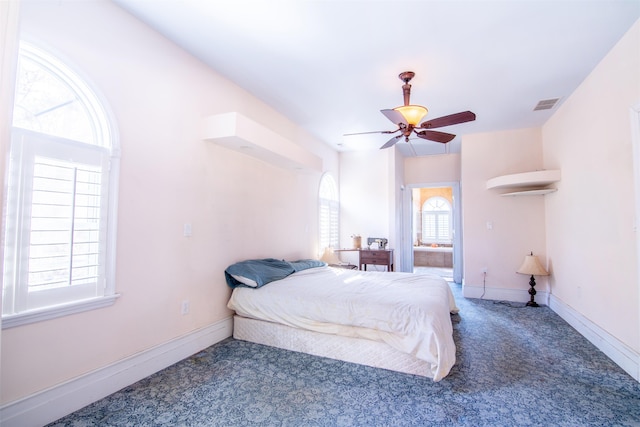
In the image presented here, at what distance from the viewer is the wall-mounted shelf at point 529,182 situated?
160 inches

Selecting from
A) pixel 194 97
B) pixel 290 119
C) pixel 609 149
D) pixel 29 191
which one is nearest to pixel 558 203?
pixel 609 149

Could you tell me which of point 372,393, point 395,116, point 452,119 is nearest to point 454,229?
point 452,119

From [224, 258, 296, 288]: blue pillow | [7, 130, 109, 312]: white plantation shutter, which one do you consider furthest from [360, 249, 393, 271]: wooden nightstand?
[7, 130, 109, 312]: white plantation shutter

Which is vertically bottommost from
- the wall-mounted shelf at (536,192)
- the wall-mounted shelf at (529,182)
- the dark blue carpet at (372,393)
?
the dark blue carpet at (372,393)

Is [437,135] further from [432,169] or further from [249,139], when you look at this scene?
[432,169]

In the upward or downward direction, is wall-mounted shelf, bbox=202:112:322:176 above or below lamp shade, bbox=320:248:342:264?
above

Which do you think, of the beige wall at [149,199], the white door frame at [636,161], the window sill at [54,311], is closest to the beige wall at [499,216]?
the white door frame at [636,161]

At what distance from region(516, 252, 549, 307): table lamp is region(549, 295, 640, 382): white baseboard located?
0.47 m

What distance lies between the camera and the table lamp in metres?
4.46

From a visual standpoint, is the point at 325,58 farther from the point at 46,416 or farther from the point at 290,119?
the point at 46,416

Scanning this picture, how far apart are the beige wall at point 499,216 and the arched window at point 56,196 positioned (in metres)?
5.01

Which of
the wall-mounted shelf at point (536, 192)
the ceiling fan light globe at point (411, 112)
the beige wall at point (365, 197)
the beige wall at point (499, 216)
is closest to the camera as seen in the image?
the ceiling fan light globe at point (411, 112)

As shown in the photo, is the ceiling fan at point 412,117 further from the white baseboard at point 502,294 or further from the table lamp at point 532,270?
the white baseboard at point 502,294

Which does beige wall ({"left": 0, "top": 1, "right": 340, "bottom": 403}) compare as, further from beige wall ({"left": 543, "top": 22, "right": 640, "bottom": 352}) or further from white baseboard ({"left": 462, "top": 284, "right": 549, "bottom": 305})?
white baseboard ({"left": 462, "top": 284, "right": 549, "bottom": 305})
